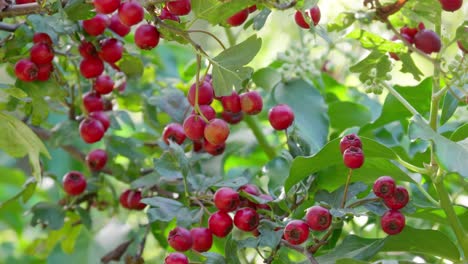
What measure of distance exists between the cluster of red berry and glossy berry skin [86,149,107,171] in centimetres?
24

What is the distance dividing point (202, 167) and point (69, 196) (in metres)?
0.24

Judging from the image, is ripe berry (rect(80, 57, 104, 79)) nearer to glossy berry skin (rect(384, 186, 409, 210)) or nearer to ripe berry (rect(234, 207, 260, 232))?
ripe berry (rect(234, 207, 260, 232))

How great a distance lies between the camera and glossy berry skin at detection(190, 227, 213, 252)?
0.95 meters

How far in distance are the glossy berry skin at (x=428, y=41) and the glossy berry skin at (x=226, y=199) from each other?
1.00 feet

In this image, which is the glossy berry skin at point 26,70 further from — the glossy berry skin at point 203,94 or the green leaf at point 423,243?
the green leaf at point 423,243

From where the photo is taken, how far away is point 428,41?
3.26 feet

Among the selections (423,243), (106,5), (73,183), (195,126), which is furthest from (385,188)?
(73,183)

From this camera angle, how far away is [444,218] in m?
0.96

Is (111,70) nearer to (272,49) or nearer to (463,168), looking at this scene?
(463,168)

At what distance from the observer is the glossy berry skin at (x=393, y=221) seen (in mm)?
865

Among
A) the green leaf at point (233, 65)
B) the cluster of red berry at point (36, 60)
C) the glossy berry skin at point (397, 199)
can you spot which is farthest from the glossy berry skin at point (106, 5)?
the glossy berry skin at point (397, 199)

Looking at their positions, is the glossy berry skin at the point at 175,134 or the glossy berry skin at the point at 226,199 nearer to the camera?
the glossy berry skin at the point at 226,199

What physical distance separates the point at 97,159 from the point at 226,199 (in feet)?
1.39

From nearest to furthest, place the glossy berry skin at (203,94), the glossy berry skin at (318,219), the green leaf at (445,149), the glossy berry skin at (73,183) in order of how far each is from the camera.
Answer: the green leaf at (445,149)
the glossy berry skin at (318,219)
the glossy berry skin at (203,94)
the glossy berry skin at (73,183)
